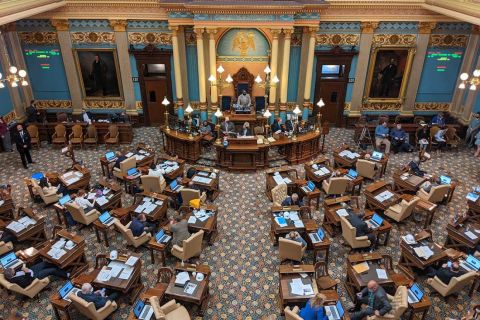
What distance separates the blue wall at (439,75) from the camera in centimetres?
1650

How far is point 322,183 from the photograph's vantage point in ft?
42.1

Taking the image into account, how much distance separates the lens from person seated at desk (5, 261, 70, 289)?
8.45 metres

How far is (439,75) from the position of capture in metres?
16.9

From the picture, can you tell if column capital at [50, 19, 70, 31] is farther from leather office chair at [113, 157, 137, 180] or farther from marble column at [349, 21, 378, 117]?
marble column at [349, 21, 378, 117]

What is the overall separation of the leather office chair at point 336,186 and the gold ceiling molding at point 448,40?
8420mm

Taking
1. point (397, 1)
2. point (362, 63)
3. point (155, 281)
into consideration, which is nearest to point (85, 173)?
point (155, 281)

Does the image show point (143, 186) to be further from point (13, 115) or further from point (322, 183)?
point (13, 115)

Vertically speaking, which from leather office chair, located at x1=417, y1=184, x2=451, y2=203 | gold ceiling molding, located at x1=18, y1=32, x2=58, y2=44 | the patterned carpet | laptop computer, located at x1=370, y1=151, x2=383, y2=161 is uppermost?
gold ceiling molding, located at x1=18, y1=32, x2=58, y2=44

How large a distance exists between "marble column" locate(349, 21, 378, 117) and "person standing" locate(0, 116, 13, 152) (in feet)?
47.1

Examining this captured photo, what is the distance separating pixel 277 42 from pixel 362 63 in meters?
3.99

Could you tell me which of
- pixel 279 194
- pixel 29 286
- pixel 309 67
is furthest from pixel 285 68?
pixel 29 286

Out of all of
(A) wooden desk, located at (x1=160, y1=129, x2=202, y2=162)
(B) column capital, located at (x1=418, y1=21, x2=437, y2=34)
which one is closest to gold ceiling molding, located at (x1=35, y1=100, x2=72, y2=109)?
(A) wooden desk, located at (x1=160, y1=129, x2=202, y2=162)

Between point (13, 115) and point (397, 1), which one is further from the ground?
point (397, 1)

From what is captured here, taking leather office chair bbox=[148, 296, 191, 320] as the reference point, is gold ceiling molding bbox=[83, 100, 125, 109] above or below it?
above
